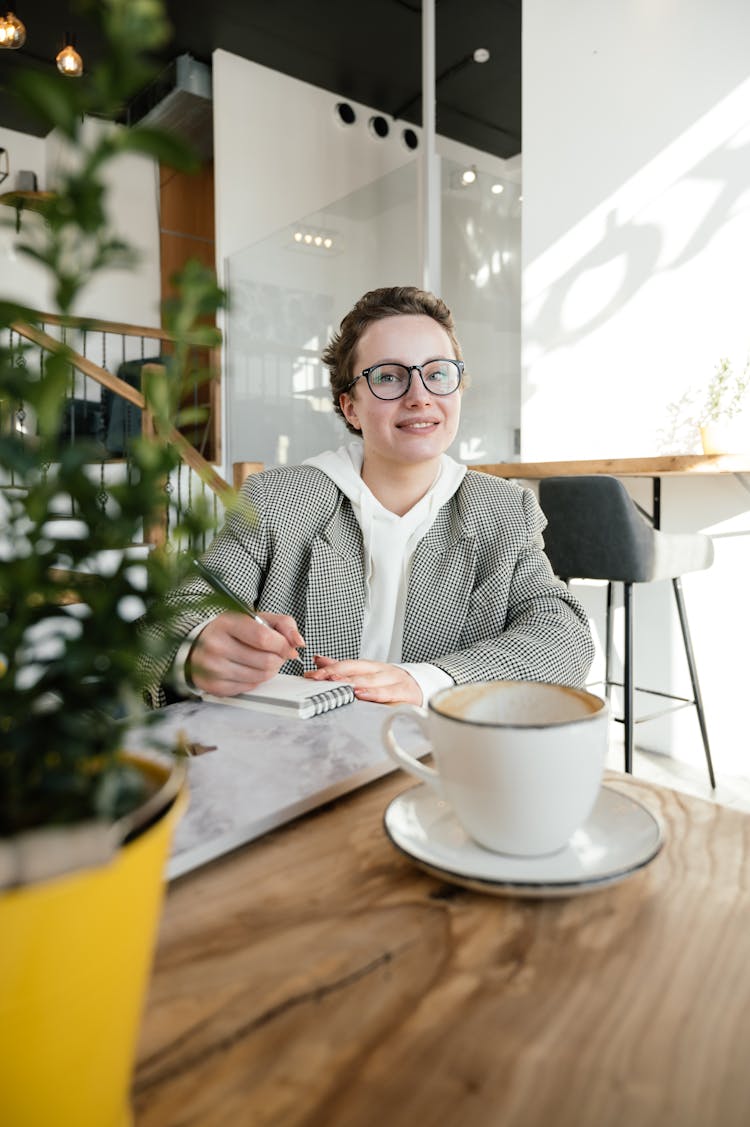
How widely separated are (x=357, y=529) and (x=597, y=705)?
917 millimetres

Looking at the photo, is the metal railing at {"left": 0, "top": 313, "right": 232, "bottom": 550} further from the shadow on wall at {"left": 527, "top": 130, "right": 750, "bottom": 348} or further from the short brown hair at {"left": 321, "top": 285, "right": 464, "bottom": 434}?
the shadow on wall at {"left": 527, "top": 130, "right": 750, "bottom": 348}

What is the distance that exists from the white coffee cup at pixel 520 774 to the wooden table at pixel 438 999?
40 millimetres

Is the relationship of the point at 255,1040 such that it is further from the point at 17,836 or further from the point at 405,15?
the point at 405,15

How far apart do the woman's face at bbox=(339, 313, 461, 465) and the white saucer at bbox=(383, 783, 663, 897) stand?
904 mm

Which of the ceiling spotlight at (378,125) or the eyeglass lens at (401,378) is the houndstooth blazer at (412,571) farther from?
the ceiling spotlight at (378,125)

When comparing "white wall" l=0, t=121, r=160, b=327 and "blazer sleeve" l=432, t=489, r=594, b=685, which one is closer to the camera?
"blazer sleeve" l=432, t=489, r=594, b=685

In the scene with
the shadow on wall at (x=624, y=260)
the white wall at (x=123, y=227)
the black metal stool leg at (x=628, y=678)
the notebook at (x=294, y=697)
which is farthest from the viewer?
the white wall at (x=123, y=227)

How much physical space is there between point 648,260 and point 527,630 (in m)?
2.40

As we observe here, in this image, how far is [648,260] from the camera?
300 centimetres

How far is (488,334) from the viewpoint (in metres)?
3.74

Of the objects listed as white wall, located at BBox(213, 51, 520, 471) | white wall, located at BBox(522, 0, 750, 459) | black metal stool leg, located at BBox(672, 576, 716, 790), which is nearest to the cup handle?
black metal stool leg, located at BBox(672, 576, 716, 790)

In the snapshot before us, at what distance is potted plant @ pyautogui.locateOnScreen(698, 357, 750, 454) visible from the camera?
2.61m

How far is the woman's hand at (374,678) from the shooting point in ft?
2.98

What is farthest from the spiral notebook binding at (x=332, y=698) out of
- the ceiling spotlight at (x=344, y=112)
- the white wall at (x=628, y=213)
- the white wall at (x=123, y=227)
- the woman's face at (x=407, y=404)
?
the white wall at (x=123, y=227)
